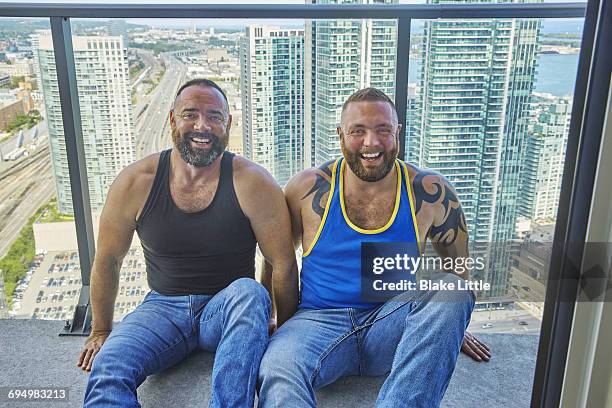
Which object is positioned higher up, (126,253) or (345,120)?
(345,120)

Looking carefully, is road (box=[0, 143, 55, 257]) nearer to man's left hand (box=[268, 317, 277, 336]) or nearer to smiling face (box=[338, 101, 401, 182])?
man's left hand (box=[268, 317, 277, 336])

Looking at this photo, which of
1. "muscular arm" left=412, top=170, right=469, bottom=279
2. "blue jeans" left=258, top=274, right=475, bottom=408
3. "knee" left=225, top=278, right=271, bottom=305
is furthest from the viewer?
"muscular arm" left=412, top=170, right=469, bottom=279

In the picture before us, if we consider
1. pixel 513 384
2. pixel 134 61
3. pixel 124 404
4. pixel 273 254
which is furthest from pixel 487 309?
pixel 134 61

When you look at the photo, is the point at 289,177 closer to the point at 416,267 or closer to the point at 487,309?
the point at 416,267

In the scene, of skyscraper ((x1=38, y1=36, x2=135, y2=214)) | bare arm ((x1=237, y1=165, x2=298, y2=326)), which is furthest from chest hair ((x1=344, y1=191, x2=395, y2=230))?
skyscraper ((x1=38, y1=36, x2=135, y2=214))

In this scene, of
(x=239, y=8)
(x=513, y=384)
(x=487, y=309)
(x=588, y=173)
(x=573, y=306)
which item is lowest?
(x=513, y=384)

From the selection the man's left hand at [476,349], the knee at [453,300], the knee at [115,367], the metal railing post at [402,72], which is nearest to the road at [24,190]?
the knee at [115,367]
